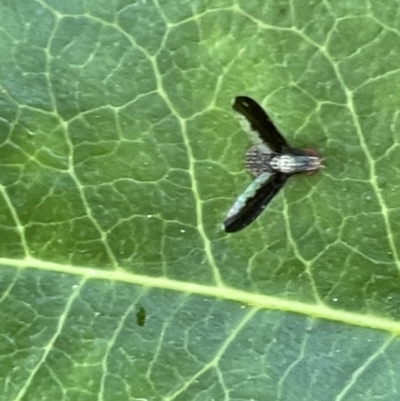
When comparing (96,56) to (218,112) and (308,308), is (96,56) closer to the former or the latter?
(218,112)

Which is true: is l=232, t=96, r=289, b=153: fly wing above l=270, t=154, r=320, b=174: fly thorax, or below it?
above

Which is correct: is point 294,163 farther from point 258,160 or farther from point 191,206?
point 191,206

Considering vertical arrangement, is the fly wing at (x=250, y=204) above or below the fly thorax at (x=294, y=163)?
below

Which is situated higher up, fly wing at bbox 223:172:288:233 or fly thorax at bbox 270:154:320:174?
fly thorax at bbox 270:154:320:174

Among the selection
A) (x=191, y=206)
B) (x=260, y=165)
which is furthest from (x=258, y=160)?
(x=191, y=206)

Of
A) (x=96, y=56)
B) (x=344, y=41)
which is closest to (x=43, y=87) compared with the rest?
(x=96, y=56)
